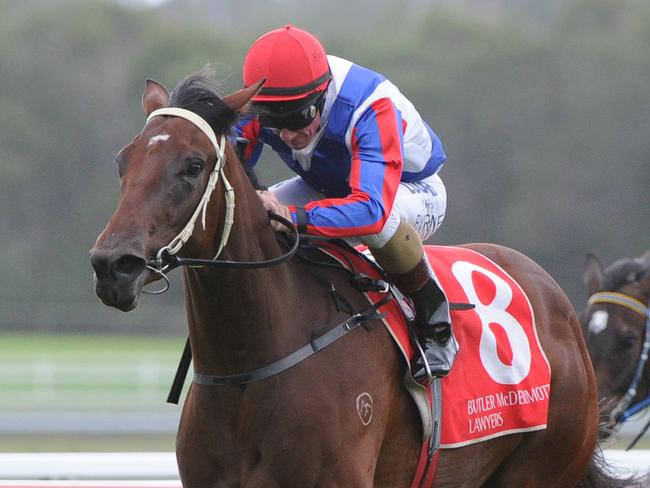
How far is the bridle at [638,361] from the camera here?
556 centimetres

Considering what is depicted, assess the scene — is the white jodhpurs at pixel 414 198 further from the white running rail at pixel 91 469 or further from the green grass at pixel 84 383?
the green grass at pixel 84 383

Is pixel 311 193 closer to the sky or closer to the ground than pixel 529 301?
closer to the sky

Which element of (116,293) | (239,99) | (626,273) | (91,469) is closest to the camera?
(116,293)

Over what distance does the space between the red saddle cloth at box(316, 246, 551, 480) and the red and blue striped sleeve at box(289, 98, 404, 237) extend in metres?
0.32

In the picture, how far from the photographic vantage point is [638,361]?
5773 mm

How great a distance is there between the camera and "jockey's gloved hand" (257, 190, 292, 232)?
10.8 feet

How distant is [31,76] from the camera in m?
31.3

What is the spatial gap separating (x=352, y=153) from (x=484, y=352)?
2.71 feet

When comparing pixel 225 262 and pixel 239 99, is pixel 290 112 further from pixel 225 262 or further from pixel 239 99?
pixel 225 262

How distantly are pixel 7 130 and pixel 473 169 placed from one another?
1126 centimetres

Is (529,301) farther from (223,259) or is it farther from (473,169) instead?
(473,169)

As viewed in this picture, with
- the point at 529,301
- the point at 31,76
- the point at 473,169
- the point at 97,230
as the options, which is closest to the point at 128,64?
the point at 31,76

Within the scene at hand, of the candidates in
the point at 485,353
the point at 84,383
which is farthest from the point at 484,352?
the point at 84,383

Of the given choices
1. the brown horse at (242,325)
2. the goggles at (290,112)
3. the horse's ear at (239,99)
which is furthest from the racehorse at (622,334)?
the horse's ear at (239,99)
